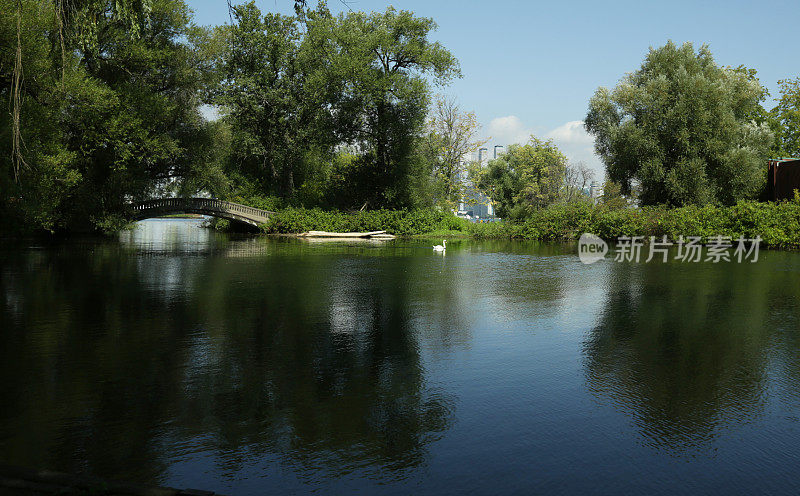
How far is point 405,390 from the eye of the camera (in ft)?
21.2

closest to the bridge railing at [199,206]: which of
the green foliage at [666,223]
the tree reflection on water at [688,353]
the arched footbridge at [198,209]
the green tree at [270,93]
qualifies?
the arched footbridge at [198,209]

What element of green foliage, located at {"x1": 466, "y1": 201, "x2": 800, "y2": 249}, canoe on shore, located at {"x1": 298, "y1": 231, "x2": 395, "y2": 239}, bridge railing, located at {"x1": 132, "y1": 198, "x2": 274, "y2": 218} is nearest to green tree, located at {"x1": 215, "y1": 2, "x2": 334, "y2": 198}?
bridge railing, located at {"x1": 132, "y1": 198, "x2": 274, "y2": 218}

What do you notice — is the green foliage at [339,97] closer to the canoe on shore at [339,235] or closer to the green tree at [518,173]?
the canoe on shore at [339,235]

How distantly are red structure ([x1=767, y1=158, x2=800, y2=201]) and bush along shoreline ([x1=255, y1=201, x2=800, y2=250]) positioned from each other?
4.32 metres

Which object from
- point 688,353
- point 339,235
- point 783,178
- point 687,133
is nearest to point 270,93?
point 339,235

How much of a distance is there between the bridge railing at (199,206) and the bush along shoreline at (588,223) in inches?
70.7

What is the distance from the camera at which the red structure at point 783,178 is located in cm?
3991

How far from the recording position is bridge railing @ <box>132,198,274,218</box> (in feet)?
147

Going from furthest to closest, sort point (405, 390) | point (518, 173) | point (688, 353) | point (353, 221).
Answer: point (518, 173) < point (353, 221) < point (688, 353) < point (405, 390)

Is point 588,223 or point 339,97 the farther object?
point 339,97

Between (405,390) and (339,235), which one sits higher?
(339,235)

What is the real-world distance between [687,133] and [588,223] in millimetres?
9521

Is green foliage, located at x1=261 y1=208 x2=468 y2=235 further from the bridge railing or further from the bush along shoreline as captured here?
the bridge railing

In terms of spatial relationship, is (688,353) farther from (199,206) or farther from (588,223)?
(199,206)
